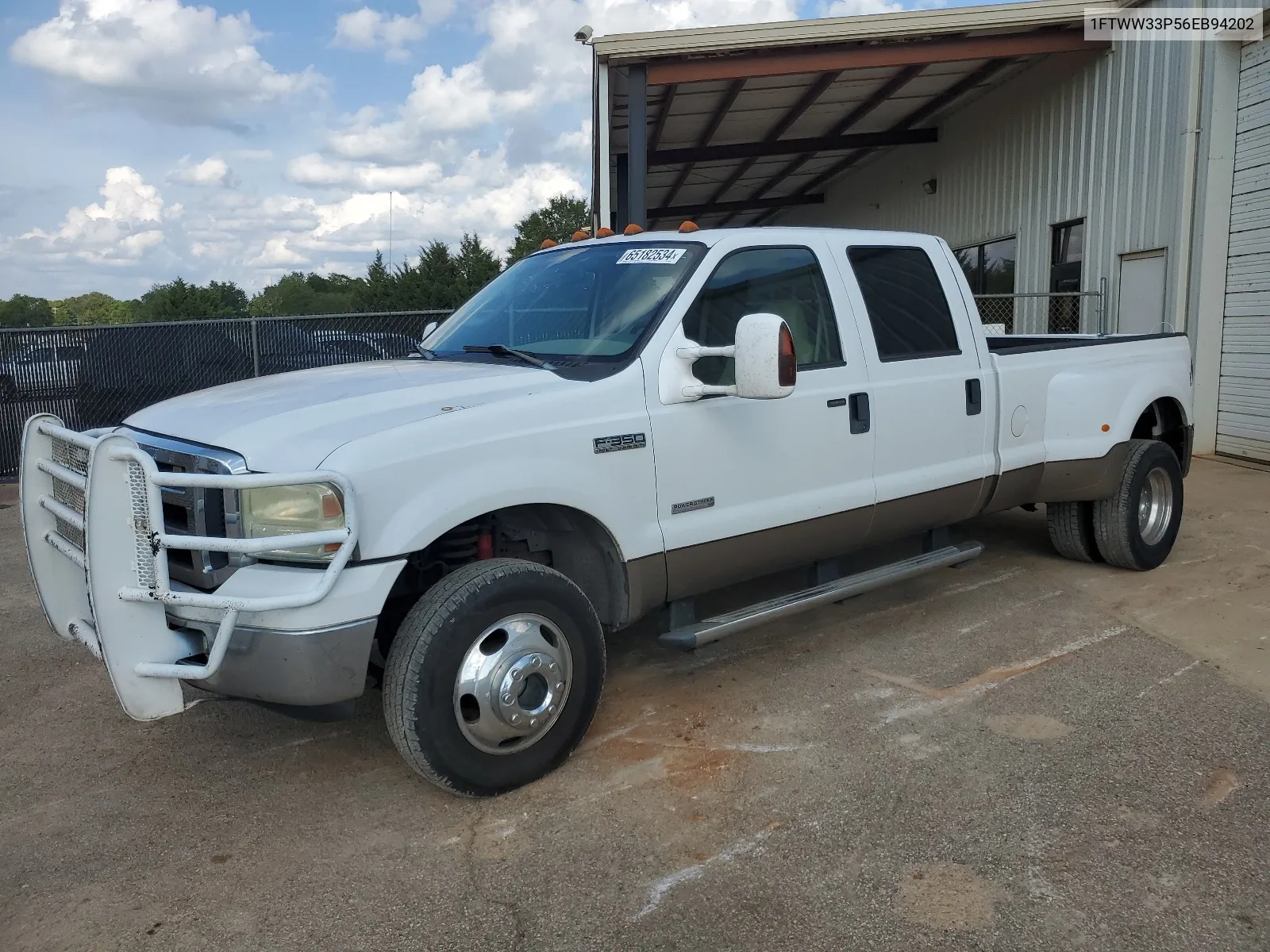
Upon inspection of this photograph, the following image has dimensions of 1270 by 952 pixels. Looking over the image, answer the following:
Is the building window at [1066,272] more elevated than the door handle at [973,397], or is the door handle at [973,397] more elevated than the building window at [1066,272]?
the building window at [1066,272]

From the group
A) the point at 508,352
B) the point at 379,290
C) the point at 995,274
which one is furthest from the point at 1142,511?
the point at 379,290

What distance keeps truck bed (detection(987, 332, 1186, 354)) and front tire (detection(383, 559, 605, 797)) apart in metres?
3.06

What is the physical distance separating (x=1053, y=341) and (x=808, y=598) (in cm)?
283

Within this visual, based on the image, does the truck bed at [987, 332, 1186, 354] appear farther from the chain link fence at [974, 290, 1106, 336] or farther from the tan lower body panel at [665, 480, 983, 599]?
the chain link fence at [974, 290, 1106, 336]

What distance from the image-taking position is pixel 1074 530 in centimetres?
600

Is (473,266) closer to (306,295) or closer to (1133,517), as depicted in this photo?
(306,295)

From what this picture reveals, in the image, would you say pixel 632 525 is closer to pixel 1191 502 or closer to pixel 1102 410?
pixel 1102 410

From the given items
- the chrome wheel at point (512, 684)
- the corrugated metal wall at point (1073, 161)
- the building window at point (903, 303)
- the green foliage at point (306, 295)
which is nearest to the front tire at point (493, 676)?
the chrome wheel at point (512, 684)

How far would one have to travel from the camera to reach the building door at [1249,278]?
9656 mm

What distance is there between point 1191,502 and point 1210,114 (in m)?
4.62

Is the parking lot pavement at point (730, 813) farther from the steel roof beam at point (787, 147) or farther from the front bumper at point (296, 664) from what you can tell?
the steel roof beam at point (787, 147)

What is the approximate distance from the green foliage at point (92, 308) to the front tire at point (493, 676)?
91362 mm

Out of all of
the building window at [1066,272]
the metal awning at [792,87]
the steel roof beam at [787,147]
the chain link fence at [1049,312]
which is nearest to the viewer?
the metal awning at [792,87]

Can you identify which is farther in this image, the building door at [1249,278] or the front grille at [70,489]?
the building door at [1249,278]
